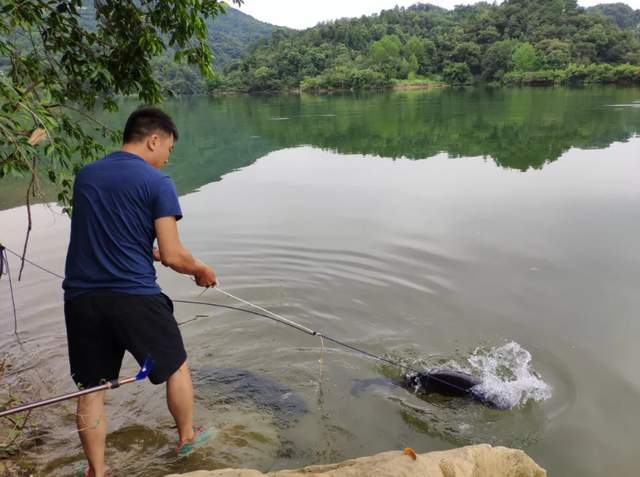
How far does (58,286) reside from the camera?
7047mm

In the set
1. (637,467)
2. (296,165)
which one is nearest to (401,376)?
(637,467)

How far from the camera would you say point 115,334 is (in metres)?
2.70

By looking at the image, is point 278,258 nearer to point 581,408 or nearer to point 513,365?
point 513,365

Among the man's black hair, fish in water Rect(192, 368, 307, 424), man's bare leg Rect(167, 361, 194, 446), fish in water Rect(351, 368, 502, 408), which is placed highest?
the man's black hair

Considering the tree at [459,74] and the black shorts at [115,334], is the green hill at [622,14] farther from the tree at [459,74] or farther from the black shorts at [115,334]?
the black shorts at [115,334]

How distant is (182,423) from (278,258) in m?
4.94

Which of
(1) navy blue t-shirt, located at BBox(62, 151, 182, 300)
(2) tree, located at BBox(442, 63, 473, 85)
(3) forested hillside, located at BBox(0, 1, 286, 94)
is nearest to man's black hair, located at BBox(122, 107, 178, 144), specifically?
(1) navy blue t-shirt, located at BBox(62, 151, 182, 300)

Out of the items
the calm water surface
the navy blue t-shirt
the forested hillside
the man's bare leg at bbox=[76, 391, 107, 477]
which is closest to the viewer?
the navy blue t-shirt

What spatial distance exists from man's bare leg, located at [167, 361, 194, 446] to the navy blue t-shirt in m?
0.67

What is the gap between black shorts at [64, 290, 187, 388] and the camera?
8.63 feet

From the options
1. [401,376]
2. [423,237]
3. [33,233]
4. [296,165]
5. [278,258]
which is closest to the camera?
[401,376]

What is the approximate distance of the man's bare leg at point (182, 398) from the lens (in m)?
2.98

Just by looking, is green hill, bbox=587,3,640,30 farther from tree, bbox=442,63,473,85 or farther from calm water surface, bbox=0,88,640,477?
calm water surface, bbox=0,88,640,477

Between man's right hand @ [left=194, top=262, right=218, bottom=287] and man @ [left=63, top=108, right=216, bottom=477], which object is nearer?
man @ [left=63, top=108, right=216, bottom=477]
